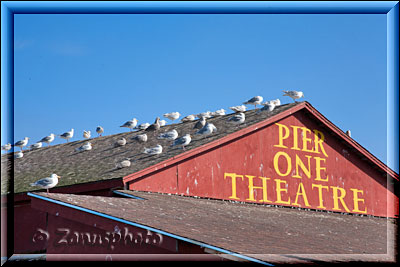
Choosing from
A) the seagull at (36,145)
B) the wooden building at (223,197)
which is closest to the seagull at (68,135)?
the seagull at (36,145)

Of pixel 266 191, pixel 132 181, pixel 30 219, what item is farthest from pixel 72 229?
pixel 266 191

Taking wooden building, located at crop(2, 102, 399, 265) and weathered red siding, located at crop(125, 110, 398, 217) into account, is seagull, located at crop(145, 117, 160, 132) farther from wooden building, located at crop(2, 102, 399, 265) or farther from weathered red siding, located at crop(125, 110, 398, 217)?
weathered red siding, located at crop(125, 110, 398, 217)

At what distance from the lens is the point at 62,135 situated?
3344cm

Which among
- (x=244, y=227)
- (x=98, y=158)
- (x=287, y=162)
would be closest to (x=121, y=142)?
(x=98, y=158)

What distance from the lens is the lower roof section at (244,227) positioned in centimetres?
1398

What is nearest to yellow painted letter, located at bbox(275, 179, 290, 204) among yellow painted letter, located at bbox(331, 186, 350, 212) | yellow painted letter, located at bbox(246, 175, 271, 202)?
yellow painted letter, located at bbox(246, 175, 271, 202)

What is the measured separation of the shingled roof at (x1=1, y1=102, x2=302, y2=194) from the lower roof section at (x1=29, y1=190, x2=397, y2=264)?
178 centimetres

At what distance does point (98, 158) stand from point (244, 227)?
874 centimetres

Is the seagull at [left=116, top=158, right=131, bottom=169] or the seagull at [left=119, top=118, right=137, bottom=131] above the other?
the seagull at [left=119, top=118, right=137, bottom=131]

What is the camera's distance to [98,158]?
24.2 metres

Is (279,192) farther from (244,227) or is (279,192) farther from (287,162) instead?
(244,227)

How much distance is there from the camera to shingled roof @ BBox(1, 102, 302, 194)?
826 inches

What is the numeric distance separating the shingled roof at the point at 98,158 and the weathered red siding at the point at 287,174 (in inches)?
20.7

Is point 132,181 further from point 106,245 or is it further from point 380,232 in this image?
point 380,232
